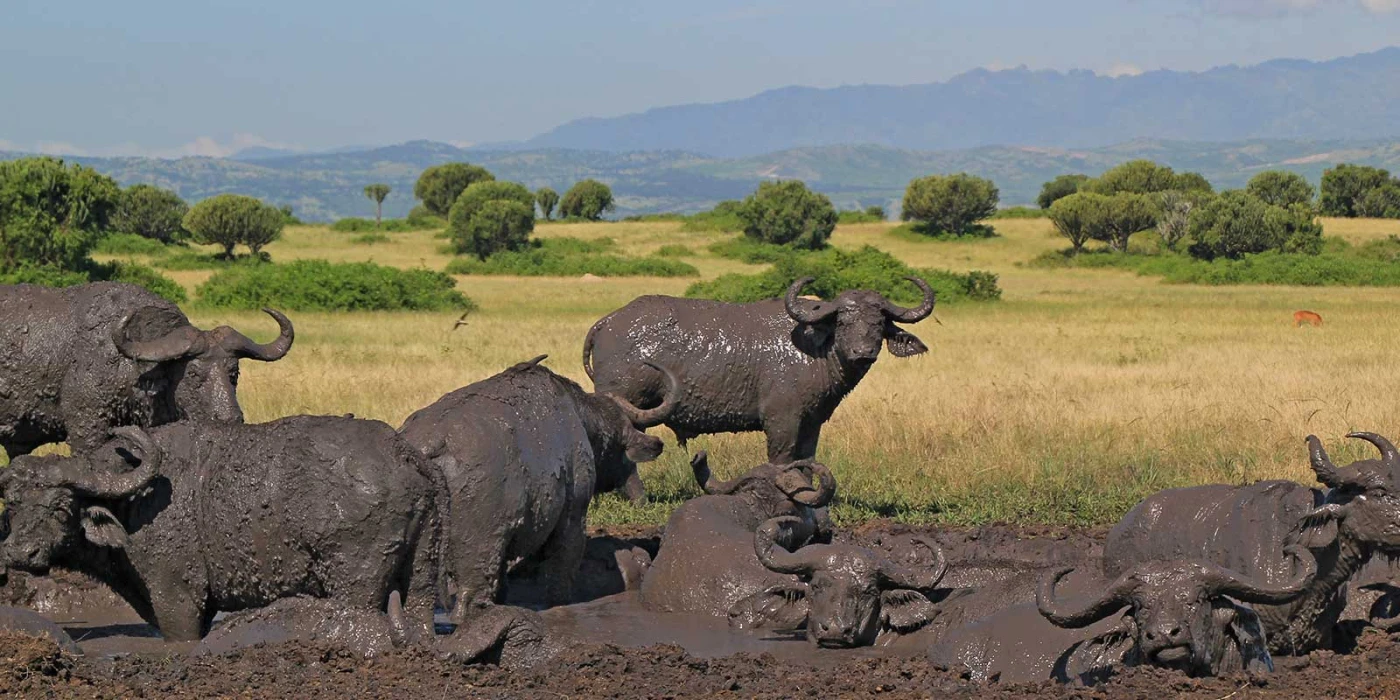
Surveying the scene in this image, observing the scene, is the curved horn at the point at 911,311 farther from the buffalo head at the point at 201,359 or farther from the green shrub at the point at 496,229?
the green shrub at the point at 496,229

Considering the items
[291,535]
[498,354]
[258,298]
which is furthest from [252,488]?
[258,298]

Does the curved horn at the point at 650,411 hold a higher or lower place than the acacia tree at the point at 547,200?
higher

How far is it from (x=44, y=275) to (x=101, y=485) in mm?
21868

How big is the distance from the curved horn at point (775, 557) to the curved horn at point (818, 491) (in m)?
0.73

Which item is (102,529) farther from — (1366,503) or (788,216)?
(788,216)

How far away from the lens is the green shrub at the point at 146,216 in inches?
2653

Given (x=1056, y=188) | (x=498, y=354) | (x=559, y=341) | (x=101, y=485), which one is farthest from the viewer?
(x=1056, y=188)

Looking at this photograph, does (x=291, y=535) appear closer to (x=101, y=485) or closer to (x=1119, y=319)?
(x=101, y=485)

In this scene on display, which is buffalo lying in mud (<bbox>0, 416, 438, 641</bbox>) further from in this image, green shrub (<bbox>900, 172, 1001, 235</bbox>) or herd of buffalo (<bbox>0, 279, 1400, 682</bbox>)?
green shrub (<bbox>900, 172, 1001, 235</bbox>)

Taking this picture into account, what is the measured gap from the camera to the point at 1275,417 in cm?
1636

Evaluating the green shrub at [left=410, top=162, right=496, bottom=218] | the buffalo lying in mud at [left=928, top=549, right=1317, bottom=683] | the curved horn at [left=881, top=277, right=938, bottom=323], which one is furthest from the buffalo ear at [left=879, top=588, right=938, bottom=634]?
the green shrub at [left=410, top=162, right=496, bottom=218]

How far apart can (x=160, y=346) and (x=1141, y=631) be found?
596cm

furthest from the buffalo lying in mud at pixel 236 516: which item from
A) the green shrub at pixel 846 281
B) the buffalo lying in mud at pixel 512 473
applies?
the green shrub at pixel 846 281

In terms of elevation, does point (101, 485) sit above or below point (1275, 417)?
above
